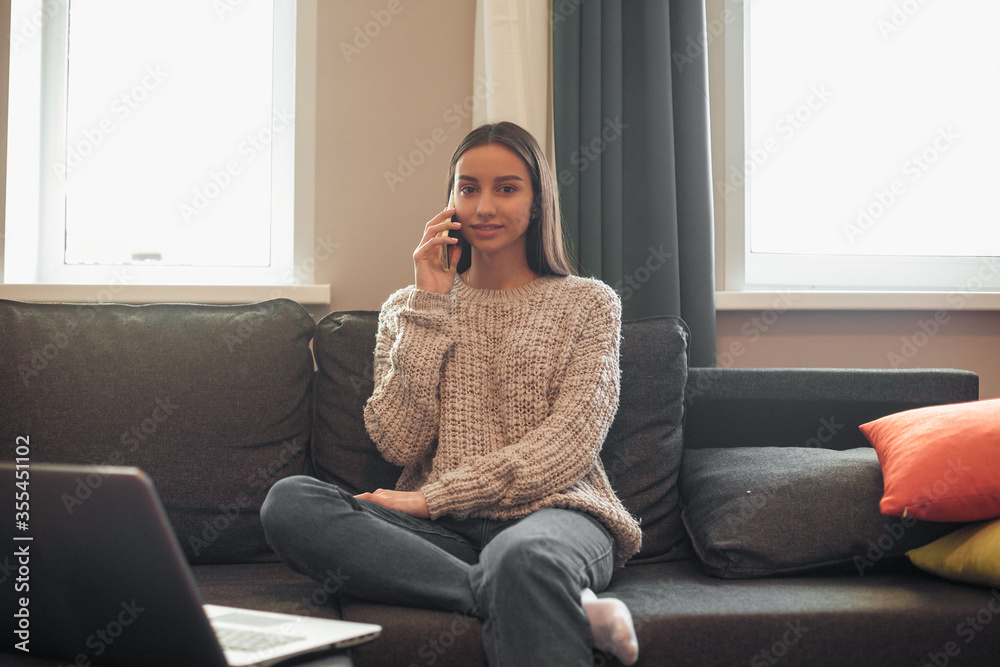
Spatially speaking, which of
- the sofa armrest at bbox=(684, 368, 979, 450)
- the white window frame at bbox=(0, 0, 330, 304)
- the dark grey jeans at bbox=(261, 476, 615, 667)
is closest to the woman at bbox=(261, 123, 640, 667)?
the dark grey jeans at bbox=(261, 476, 615, 667)

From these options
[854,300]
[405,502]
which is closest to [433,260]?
[405,502]

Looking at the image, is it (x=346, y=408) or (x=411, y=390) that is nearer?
(x=411, y=390)

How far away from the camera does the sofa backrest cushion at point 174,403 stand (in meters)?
1.46

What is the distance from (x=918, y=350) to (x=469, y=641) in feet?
5.74

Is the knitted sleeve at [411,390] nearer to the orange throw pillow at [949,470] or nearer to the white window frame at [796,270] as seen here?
the orange throw pillow at [949,470]

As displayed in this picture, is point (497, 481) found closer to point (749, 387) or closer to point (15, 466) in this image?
point (749, 387)

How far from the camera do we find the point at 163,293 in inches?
77.5

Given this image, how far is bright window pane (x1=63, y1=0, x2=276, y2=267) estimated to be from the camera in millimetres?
2168

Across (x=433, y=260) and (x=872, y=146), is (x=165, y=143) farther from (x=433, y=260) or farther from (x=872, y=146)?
(x=872, y=146)

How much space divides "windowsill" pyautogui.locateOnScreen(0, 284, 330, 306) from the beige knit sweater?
1.62ft

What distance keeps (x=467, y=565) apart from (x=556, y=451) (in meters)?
0.26

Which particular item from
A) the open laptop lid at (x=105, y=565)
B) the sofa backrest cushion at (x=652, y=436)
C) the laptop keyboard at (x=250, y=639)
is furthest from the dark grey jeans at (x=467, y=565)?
the open laptop lid at (x=105, y=565)

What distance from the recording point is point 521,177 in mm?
1569

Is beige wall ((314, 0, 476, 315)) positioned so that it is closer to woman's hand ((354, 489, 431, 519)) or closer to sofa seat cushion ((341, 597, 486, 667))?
woman's hand ((354, 489, 431, 519))
